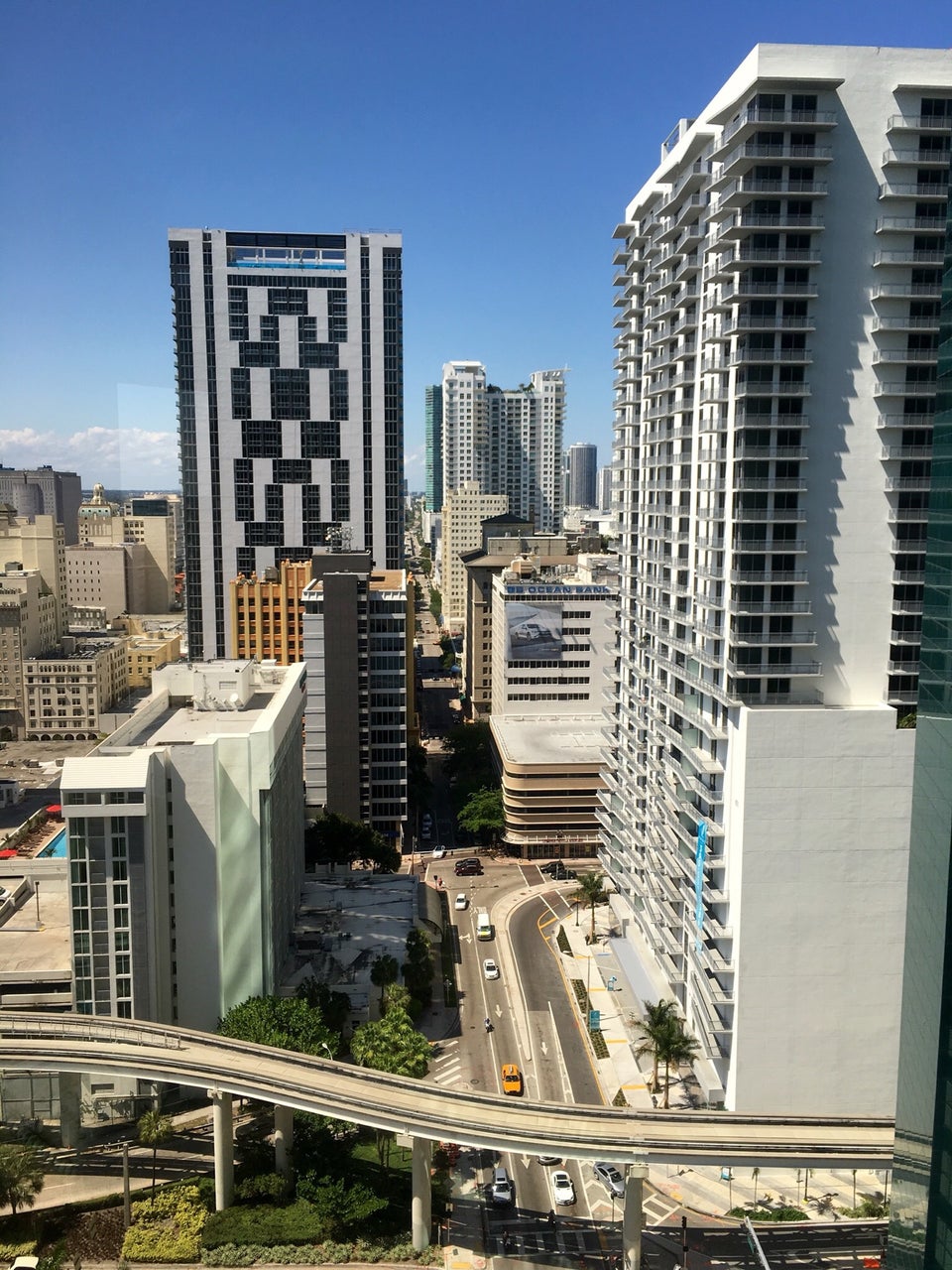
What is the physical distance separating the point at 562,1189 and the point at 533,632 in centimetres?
4406

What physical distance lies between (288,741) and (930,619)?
2908 cm

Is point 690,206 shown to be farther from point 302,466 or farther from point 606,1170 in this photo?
point 302,466

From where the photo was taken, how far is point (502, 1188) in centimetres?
3122

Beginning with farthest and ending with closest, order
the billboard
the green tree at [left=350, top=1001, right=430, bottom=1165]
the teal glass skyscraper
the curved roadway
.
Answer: the billboard, the green tree at [left=350, top=1001, right=430, bottom=1165], the curved roadway, the teal glass skyscraper

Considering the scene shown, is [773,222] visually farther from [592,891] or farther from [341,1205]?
[341,1205]

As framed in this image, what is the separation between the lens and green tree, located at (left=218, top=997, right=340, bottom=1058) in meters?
33.4

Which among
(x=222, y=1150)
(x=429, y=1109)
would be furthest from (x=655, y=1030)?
(x=222, y=1150)

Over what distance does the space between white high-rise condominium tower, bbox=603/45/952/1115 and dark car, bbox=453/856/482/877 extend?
89.1 feet

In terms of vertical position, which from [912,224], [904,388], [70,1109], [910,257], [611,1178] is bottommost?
[611,1178]

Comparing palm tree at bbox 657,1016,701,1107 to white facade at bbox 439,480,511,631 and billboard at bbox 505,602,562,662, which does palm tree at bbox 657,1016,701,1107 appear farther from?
white facade at bbox 439,480,511,631

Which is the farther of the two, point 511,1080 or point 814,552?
point 511,1080

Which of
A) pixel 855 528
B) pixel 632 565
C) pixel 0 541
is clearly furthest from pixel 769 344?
pixel 0 541

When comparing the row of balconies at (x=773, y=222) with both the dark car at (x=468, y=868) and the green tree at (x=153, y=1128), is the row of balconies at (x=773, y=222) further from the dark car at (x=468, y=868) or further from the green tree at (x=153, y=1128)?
the dark car at (x=468, y=868)

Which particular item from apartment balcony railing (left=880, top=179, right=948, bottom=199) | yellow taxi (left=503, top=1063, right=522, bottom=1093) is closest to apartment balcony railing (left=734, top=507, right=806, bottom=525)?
apartment balcony railing (left=880, top=179, right=948, bottom=199)
